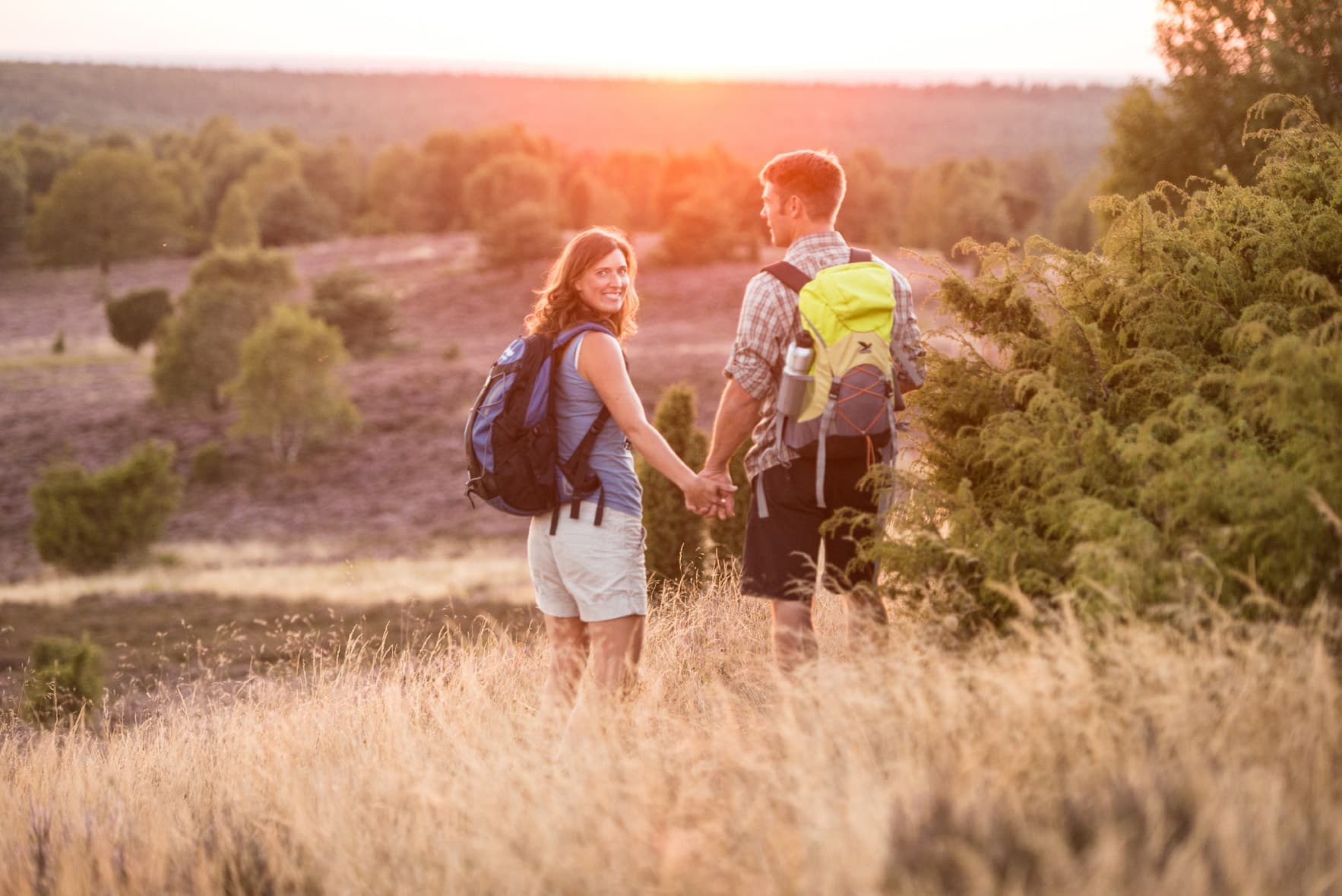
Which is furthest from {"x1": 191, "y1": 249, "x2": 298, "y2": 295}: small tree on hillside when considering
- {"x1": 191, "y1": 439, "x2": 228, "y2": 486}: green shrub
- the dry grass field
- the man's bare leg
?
the man's bare leg

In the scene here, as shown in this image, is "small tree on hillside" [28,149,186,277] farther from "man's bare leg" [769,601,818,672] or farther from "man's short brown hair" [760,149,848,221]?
"man's bare leg" [769,601,818,672]

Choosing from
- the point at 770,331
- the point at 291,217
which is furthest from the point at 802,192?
the point at 291,217

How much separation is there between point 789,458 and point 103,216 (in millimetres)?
84077

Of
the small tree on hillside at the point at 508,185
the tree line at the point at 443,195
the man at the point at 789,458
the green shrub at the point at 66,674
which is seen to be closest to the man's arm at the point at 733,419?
the man at the point at 789,458

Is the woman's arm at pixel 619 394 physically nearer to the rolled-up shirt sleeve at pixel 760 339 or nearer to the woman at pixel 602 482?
the woman at pixel 602 482

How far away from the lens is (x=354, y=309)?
51594 millimetres

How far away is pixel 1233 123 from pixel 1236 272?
16027 mm

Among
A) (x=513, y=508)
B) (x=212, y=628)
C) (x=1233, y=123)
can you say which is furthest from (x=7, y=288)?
(x=513, y=508)

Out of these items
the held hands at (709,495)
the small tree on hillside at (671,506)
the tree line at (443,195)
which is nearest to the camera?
the held hands at (709,495)

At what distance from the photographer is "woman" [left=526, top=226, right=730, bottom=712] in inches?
171

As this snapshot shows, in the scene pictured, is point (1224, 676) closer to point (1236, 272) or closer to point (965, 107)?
point (1236, 272)

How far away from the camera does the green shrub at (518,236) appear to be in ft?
222

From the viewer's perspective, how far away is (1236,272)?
492 cm

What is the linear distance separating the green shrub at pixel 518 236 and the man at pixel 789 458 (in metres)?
63.7
